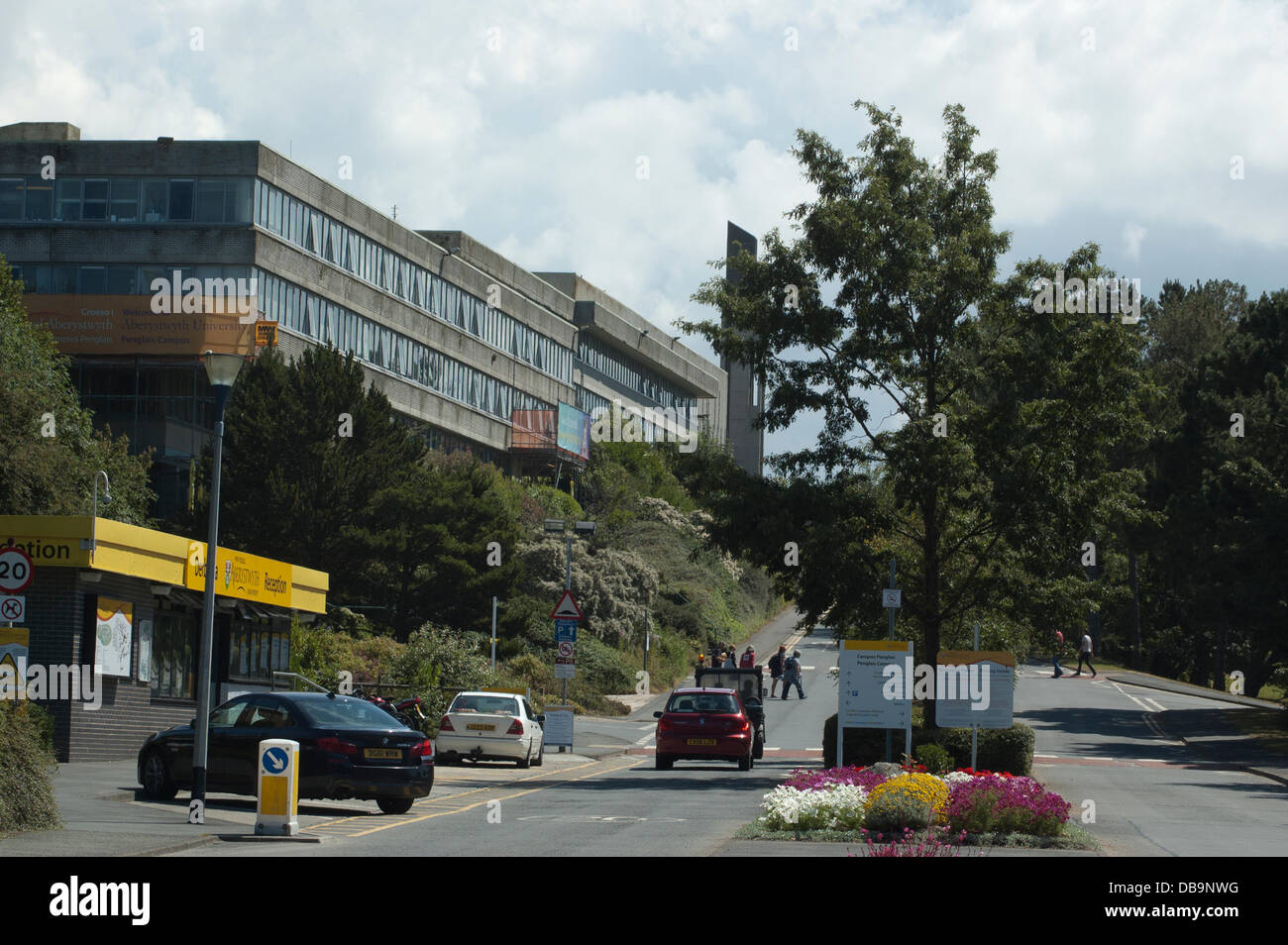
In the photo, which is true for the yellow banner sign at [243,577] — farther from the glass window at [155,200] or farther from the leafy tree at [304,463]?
the glass window at [155,200]

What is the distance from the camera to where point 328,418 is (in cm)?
4784

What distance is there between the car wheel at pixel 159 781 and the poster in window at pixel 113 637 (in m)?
7.12

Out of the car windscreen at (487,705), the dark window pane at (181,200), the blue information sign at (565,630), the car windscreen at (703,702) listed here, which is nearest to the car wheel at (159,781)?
the car windscreen at (487,705)

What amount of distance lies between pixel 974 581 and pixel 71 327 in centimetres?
3875

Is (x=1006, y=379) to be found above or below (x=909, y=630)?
above

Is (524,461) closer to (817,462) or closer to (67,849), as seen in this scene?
(817,462)

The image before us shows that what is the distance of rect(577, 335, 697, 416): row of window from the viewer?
324 feet

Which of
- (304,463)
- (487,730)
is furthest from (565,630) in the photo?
(304,463)

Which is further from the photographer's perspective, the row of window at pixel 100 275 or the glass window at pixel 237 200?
the glass window at pixel 237 200

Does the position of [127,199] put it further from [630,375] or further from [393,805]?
[630,375]

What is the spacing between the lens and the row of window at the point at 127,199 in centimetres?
5884

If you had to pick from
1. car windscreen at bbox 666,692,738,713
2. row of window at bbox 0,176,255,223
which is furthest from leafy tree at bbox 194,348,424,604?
car windscreen at bbox 666,692,738,713

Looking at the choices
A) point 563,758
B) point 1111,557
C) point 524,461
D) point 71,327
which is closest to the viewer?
point 563,758

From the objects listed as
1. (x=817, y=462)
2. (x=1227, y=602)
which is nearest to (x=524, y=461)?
(x=1227, y=602)
